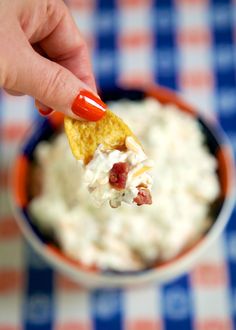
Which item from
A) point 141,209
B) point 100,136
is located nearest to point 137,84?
point 141,209

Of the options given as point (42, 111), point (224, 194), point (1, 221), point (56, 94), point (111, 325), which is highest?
point (56, 94)

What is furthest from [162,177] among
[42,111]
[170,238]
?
[42,111]

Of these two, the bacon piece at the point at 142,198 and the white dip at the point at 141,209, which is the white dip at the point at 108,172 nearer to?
→ the bacon piece at the point at 142,198

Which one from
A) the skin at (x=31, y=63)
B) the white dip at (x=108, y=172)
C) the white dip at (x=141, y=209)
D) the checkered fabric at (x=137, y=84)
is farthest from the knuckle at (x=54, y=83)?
the checkered fabric at (x=137, y=84)

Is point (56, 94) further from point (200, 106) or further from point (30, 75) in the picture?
point (200, 106)

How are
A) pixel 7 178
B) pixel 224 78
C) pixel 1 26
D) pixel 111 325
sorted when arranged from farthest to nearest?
pixel 224 78, pixel 7 178, pixel 111 325, pixel 1 26

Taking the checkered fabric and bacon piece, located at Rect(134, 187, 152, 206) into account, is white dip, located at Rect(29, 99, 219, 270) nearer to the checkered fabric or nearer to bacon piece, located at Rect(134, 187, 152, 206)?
the checkered fabric

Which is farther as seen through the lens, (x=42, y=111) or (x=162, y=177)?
(x=162, y=177)
